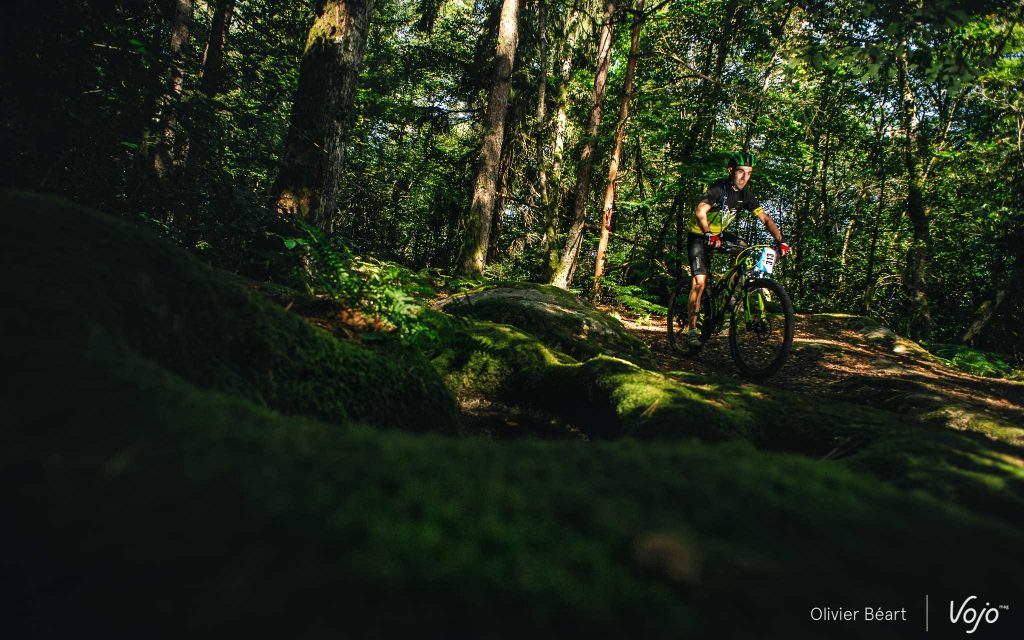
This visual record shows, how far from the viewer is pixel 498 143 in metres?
13.8

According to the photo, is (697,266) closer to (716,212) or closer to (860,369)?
(716,212)

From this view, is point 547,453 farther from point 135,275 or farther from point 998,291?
point 998,291

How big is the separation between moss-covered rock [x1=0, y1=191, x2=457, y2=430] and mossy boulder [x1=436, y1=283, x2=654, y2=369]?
3502 millimetres

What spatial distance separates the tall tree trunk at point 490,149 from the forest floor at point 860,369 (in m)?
5.02

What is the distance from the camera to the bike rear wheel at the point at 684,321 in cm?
736

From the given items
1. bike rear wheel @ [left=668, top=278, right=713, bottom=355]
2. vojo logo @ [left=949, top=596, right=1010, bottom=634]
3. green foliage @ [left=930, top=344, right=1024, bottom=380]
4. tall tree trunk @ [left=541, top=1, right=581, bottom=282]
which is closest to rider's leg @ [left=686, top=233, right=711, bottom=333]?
bike rear wheel @ [left=668, top=278, right=713, bottom=355]

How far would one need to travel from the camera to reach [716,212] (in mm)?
6969

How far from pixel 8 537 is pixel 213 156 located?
601 cm

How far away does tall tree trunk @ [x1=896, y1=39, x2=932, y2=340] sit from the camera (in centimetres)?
1520

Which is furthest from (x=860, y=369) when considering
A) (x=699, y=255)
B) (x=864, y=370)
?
(x=699, y=255)

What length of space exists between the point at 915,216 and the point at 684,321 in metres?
12.4

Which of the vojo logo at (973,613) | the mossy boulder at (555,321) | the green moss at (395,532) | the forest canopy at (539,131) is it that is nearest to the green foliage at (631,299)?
the forest canopy at (539,131)

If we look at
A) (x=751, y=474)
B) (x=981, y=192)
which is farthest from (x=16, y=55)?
(x=981, y=192)

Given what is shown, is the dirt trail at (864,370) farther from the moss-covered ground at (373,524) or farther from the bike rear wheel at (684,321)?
the moss-covered ground at (373,524)
